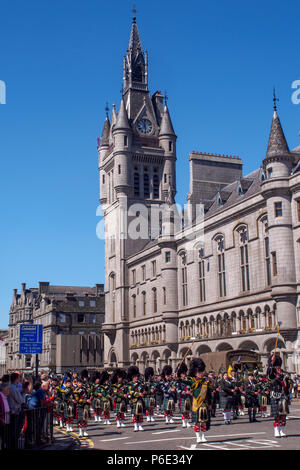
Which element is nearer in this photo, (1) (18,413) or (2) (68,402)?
(1) (18,413)

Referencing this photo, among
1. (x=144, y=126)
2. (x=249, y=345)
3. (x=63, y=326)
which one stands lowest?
(x=249, y=345)

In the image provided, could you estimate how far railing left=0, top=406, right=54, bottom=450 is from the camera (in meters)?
Result: 12.8

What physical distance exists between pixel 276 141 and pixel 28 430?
31.6m

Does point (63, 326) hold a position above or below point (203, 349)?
above

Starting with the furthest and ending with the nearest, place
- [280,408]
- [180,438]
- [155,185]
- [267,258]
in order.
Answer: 1. [155,185]
2. [267,258]
3. [180,438]
4. [280,408]

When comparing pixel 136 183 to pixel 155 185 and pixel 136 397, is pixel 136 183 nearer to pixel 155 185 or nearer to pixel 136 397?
pixel 155 185

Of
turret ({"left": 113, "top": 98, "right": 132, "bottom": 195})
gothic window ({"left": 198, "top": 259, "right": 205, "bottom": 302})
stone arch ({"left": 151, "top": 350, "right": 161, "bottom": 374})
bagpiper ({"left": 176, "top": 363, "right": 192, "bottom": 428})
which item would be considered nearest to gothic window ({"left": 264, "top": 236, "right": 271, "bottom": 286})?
gothic window ({"left": 198, "top": 259, "right": 205, "bottom": 302})

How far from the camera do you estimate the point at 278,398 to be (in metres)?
16.7

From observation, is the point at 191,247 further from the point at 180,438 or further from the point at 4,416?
the point at 4,416

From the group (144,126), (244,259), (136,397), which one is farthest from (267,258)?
(144,126)

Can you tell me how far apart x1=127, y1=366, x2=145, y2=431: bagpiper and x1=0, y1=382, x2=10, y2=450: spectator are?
7.97 m

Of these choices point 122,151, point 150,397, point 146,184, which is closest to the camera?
point 150,397

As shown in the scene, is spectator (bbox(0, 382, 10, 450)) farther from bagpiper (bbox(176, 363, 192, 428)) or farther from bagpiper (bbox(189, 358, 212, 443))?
bagpiper (bbox(176, 363, 192, 428))

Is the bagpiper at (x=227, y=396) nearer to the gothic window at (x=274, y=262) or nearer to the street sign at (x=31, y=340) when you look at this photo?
the street sign at (x=31, y=340)
